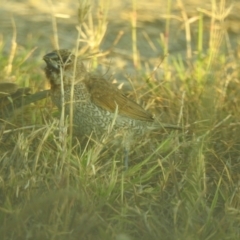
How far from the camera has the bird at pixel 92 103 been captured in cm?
640

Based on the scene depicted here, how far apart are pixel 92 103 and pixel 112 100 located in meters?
0.16

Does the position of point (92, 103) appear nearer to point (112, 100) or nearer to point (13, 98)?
point (112, 100)

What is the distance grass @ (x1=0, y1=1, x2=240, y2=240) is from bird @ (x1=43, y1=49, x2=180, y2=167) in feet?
0.45

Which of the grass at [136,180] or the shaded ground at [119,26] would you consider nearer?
the grass at [136,180]

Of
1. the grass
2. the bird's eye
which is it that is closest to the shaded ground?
the grass

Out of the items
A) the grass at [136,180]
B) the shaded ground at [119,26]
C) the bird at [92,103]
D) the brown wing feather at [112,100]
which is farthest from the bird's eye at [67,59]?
the shaded ground at [119,26]

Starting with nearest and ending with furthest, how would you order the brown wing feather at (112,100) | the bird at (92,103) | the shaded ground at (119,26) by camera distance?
1. the bird at (92,103)
2. the brown wing feather at (112,100)
3. the shaded ground at (119,26)

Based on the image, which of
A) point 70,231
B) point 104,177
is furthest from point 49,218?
point 104,177

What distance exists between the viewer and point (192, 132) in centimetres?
674

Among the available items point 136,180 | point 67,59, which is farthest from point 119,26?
point 136,180

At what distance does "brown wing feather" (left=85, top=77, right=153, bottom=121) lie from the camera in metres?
6.55

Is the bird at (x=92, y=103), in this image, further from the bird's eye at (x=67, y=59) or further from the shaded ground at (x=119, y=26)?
the shaded ground at (x=119, y=26)

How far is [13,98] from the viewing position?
21.9ft

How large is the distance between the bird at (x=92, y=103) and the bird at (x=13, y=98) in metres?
0.24
